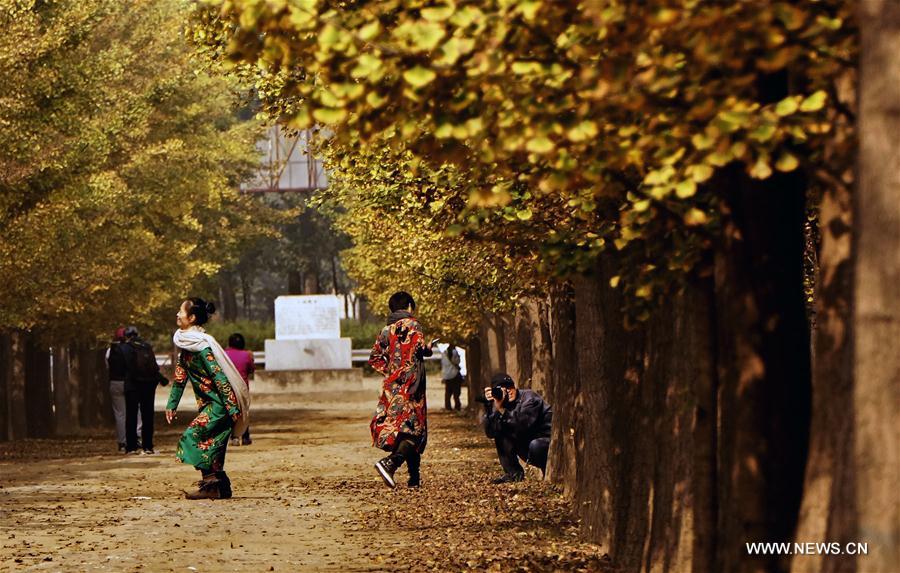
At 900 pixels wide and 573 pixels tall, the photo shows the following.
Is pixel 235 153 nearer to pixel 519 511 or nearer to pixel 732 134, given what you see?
pixel 519 511

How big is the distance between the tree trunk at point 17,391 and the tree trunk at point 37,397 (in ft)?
0.34

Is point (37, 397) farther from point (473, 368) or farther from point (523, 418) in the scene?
point (523, 418)

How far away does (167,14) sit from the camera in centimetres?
4341

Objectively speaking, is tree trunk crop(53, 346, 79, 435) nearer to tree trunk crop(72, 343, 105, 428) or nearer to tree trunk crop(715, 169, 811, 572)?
tree trunk crop(72, 343, 105, 428)

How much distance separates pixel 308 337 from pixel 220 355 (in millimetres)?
42877

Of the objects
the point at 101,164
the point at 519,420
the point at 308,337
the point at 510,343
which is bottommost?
the point at 519,420

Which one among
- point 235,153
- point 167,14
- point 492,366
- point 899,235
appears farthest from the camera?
point 235,153

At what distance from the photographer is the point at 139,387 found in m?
28.4

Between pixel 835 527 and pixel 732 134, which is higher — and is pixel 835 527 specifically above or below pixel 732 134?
below

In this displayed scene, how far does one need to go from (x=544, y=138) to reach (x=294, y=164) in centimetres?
7354

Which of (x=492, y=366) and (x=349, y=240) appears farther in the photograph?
(x=349, y=240)

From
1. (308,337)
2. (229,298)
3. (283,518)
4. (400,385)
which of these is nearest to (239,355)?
(400,385)

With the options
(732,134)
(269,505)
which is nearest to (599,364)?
(269,505)

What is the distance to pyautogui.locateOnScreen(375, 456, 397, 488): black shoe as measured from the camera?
18703 mm
